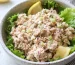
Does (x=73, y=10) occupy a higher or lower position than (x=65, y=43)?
higher

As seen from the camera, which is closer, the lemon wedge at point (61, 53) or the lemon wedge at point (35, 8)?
the lemon wedge at point (61, 53)

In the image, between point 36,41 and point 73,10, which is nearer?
point 36,41

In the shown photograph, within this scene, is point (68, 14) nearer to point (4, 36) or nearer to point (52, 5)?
point (52, 5)

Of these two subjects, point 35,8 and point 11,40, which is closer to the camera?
point 11,40

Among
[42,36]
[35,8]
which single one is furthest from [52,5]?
[42,36]

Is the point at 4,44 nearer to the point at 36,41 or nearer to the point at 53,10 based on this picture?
the point at 36,41

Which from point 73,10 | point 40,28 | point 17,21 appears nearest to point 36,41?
point 40,28

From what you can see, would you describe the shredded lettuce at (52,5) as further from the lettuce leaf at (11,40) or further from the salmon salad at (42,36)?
the lettuce leaf at (11,40)

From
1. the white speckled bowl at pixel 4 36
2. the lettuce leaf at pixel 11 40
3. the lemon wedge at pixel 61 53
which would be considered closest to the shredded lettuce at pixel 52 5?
the white speckled bowl at pixel 4 36
